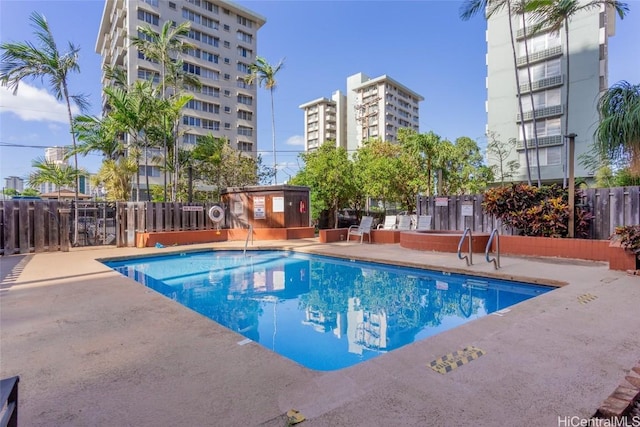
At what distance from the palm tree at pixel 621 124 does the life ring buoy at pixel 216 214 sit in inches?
469

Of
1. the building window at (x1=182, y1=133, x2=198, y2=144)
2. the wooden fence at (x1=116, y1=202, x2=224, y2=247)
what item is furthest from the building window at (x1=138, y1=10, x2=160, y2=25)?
the wooden fence at (x1=116, y1=202, x2=224, y2=247)

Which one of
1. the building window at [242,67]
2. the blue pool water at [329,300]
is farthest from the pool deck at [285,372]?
the building window at [242,67]

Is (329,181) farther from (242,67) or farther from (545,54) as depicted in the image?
(242,67)

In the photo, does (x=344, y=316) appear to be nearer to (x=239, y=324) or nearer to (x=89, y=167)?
(x=239, y=324)

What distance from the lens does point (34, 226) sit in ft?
32.3

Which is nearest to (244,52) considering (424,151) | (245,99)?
(245,99)

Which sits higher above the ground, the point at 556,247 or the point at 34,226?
the point at 34,226

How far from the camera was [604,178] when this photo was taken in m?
16.0

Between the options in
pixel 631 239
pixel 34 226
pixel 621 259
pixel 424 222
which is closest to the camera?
pixel 631 239

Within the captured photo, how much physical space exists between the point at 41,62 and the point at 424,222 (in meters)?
13.3

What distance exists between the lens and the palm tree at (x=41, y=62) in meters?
9.88

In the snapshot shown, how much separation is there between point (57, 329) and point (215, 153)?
1365cm

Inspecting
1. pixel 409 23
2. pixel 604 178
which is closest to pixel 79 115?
pixel 409 23

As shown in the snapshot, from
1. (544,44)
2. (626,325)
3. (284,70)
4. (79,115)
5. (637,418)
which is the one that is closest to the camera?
(637,418)
